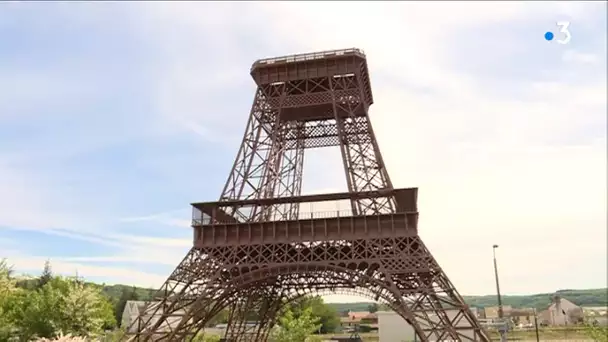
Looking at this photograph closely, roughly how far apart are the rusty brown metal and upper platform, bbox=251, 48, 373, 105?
0.24 feet

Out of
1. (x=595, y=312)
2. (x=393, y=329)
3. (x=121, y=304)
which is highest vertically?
(x=121, y=304)

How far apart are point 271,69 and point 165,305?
17.8m

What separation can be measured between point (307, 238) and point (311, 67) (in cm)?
1290

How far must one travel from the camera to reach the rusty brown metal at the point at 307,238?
78.9ft

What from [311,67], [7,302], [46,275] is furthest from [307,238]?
[46,275]

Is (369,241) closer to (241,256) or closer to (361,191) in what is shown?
(361,191)

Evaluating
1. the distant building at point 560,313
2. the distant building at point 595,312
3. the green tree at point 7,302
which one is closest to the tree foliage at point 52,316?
the green tree at point 7,302

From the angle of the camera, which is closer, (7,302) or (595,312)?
(7,302)

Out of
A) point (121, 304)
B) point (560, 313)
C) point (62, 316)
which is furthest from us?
point (560, 313)

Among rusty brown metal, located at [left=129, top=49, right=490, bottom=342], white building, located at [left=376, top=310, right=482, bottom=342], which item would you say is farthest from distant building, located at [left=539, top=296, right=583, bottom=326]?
rusty brown metal, located at [left=129, top=49, right=490, bottom=342]

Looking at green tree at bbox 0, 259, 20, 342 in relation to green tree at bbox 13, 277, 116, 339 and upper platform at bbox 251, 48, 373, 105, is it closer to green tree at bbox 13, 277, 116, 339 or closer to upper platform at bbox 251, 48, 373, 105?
green tree at bbox 13, 277, 116, 339

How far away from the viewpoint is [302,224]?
2658 cm

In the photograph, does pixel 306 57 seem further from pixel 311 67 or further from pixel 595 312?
pixel 595 312

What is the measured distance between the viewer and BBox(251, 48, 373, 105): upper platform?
3180cm
